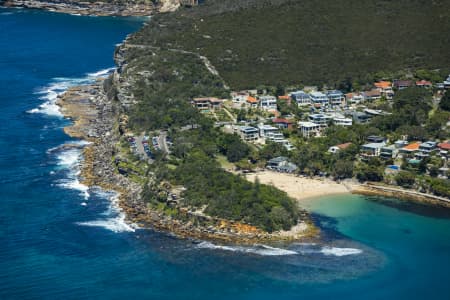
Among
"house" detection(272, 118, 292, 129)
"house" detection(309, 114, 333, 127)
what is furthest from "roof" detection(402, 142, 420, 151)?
"house" detection(272, 118, 292, 129)

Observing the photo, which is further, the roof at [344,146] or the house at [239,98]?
the house at [239,98]

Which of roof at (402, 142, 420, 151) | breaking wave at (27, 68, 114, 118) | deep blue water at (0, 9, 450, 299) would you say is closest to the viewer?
deep blue water at (0, 9, 450, 299)

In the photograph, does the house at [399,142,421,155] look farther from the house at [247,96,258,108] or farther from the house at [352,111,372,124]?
the house at [247,96,258,108]

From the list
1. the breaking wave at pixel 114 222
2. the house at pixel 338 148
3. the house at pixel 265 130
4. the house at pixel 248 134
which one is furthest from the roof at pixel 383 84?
the breaking wave at pixel 114 222

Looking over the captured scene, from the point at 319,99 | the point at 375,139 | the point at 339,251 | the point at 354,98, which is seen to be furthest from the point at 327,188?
the point at 354,98

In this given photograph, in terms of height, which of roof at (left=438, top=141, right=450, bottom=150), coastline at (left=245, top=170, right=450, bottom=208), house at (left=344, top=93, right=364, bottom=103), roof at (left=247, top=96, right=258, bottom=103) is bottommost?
coastline at (left=245, top=170, right=450, bottom=208)

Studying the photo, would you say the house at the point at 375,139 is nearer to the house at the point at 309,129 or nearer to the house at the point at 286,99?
the house at the point at 309,129

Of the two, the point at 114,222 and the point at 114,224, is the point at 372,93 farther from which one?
the point at 114,224
